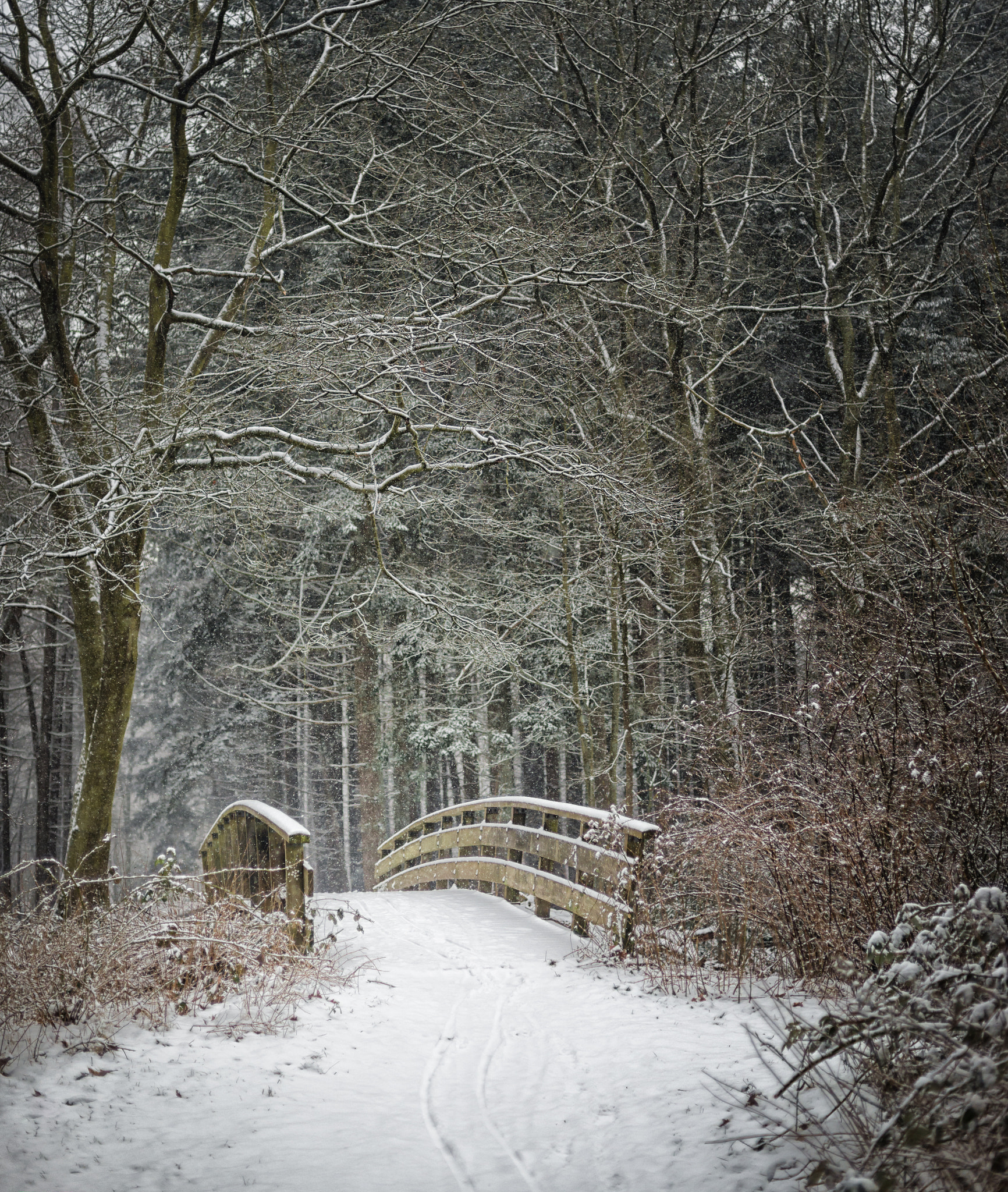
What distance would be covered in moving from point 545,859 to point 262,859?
123 inches

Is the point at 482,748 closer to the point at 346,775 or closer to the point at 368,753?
the point at 368,753

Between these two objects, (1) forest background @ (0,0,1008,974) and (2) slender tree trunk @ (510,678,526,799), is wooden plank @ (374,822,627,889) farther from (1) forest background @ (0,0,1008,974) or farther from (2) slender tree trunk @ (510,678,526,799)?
(2) slender tree trunk @ (510,678,526,799)

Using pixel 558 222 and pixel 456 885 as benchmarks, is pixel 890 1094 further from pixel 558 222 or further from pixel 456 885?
pixel 456 885

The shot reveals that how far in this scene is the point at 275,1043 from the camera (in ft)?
15.6

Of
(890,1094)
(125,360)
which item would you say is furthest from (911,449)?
(125,360)

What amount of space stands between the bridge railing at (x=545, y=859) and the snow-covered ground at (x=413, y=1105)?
3.03 feet

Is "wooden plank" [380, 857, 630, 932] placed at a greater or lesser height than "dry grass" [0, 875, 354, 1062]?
lesser

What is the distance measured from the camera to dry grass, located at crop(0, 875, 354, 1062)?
173 inches

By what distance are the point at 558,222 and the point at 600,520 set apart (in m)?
3.25

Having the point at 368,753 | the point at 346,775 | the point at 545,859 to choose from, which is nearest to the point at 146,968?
the point at 545,859

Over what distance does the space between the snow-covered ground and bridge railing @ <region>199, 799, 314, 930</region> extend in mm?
977

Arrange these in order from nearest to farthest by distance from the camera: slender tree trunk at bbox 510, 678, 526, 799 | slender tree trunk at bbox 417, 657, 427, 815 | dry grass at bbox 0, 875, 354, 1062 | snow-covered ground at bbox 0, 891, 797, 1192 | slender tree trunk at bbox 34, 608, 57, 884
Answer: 1. snow-covered ground at bbox 0, 891, 797, 1192
2. dry grass at bbox 0, 875, 354, 1062
3. slender tree trunk at bbox 417, 657, 427, 815
4. slender tree trunk at bbox 510, 678, 526, 799
5. slender tree trunk at bbox 34, 608, 57, 884

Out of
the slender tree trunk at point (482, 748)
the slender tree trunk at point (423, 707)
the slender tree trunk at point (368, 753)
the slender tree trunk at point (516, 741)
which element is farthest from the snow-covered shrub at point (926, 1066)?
the slender tree trunk at point (368, 753)

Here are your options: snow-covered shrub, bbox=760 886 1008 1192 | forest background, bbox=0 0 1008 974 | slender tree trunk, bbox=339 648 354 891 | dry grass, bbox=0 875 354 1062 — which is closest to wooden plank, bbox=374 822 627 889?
forest background, bbox=0 0 1008 974
